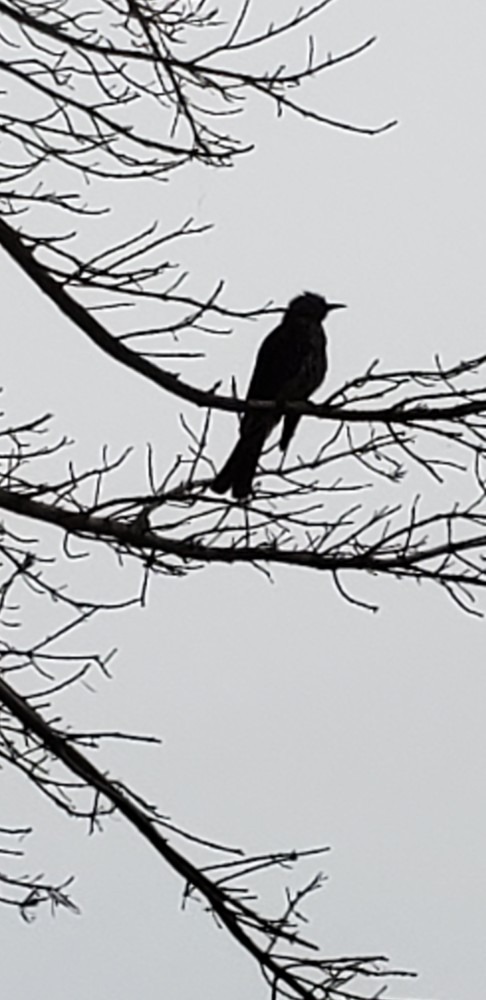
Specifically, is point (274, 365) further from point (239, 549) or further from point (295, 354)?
point (239, 549)

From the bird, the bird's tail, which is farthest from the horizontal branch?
the bird

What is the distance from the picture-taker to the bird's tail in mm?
3916

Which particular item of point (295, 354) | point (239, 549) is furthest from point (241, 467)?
point (295, 354)

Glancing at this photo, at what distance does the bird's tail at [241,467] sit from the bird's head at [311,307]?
3.07 m

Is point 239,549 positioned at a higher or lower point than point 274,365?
lower

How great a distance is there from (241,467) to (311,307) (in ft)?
11.2

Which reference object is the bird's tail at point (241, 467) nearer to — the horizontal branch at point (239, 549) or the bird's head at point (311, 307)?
the horizontal branch at point (239, 549)

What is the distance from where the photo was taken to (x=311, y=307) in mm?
7695

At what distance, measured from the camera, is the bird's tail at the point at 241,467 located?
3.92 meters

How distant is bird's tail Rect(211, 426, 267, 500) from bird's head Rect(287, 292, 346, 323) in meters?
3.07

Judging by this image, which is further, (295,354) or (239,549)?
(295,354)

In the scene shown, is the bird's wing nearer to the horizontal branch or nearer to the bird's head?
the bird's head

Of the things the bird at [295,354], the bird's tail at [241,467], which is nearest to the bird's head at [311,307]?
the bird at [295,354]

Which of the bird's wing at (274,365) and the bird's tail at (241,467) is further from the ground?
the bird's wing at (274,365)
